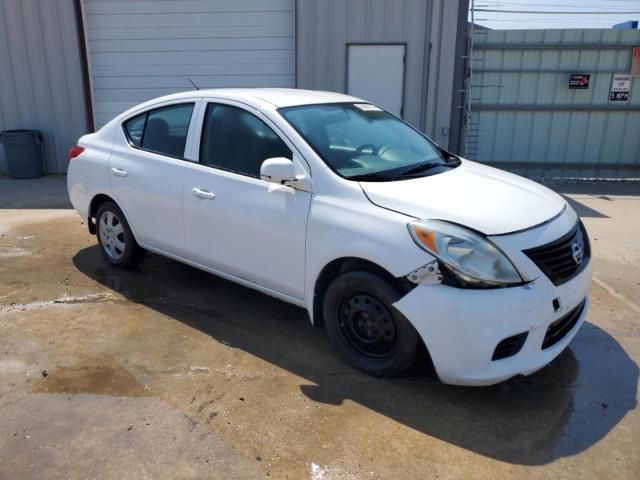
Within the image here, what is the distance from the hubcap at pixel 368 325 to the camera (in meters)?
3.31

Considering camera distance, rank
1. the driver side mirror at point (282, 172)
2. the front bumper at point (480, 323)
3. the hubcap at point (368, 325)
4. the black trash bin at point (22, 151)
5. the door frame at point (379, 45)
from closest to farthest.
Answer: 1. the front bumper at point (480, 323)
2. the hubcap at point (368, 325)
3. the driver side mirror at point (282, 172)
4. the door frame at point (379, 45)
5. the black trash bin at point (22, 151)

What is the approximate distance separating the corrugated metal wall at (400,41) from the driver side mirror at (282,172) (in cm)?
669

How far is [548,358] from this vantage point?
3.14 metres

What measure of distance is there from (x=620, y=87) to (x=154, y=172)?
860 centimetres

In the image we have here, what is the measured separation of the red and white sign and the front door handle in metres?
8.68

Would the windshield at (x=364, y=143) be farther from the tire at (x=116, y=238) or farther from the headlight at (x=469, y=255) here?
the tire at (x=116, y=238)

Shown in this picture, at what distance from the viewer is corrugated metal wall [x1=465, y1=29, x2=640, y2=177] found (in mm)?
9695

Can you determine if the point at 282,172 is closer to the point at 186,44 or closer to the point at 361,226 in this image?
the point at 361,226

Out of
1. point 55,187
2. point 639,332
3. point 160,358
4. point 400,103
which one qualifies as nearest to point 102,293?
point 160,358

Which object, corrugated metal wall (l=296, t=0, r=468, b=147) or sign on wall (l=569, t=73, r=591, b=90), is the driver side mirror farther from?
sign on wall (l=569, t=73, r=591, b=90)

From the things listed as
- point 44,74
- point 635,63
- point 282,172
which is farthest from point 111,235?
point 635,63

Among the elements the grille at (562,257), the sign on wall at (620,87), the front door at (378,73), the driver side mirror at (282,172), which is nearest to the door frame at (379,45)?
the front door at (378,73)

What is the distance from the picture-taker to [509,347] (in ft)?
9.91

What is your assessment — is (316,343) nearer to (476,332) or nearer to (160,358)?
(160,358)
